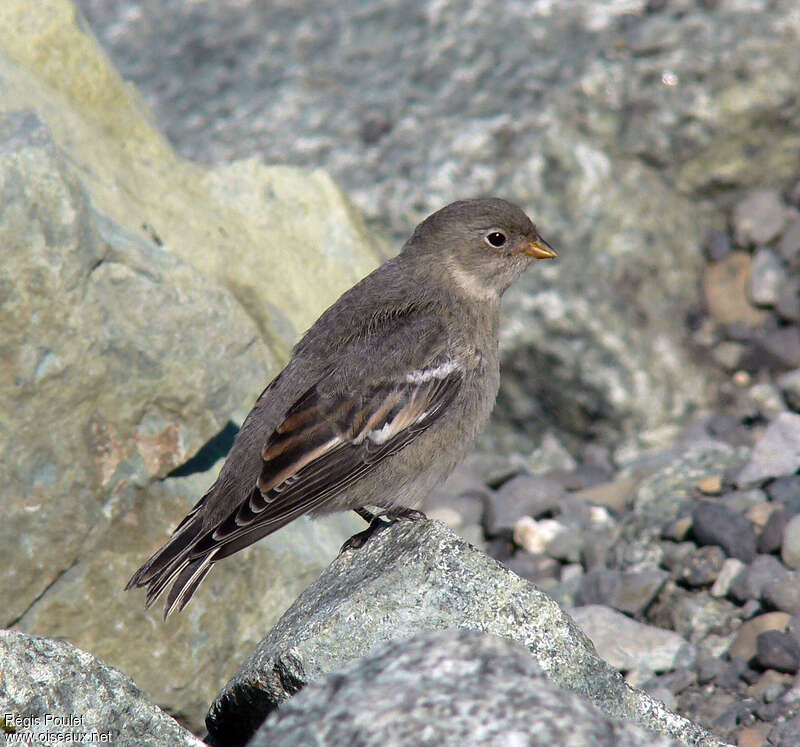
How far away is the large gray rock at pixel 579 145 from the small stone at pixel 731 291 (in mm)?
190

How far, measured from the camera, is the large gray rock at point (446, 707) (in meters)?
2.66

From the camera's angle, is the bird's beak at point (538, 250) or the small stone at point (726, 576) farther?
the bird's beak at point (538, 250)

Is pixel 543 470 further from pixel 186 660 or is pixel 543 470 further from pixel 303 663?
pixel 303 663

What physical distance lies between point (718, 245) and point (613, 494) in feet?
8.08

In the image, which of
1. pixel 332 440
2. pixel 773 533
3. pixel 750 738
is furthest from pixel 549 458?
pixel 750 738

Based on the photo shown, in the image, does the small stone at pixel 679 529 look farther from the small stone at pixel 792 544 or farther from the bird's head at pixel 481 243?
the bird's head at pixel 481 243

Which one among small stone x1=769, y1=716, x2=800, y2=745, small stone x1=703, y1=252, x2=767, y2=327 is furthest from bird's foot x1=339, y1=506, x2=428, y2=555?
small stone x1=703, y1=252, x2=767, y2=327

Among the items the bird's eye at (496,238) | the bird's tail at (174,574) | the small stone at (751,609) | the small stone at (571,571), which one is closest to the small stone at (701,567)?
the small stone at (751,609)

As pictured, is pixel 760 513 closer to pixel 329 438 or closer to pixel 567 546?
pixel 567 546

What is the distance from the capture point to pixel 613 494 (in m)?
7.18

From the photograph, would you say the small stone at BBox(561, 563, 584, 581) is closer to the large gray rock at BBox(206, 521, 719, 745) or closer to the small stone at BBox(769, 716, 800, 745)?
the small stone at BBox(769, 716, 800, 745)

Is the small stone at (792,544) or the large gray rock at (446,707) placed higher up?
the large gray rock at (446,707)

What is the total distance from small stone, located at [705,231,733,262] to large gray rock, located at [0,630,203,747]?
605 cm

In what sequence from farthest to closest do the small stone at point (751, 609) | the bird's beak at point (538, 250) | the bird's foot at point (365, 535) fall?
the bird's beak at point (538, 250)
the small stone at point (751, 609)
the bird's foot at point (365, 535)
